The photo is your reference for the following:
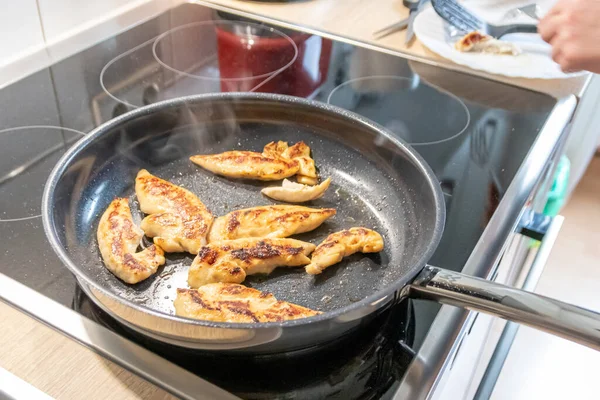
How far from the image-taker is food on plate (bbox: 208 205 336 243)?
728mm

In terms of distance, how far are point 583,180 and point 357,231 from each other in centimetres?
205

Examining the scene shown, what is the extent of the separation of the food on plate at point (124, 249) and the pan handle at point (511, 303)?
291mm

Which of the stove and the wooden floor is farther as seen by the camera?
the wooden floor

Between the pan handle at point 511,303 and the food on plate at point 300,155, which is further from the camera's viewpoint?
the food on plate at point 300,155

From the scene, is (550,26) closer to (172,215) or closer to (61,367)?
(172,215)

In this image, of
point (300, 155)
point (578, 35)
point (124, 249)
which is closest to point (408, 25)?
point (578, 35)

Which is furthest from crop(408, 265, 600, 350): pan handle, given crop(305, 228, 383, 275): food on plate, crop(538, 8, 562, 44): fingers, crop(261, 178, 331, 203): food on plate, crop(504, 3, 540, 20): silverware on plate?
crop(504, 3, 540, 20): silverware on plate

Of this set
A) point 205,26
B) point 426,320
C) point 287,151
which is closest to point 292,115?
point 287,151

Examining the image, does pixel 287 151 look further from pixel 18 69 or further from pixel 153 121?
pixel 18 69

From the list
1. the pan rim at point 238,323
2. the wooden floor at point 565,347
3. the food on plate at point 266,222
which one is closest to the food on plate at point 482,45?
the pan rim at point 238,323

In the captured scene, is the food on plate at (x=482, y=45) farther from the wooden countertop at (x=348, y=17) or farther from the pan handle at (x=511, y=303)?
the pan handle at (x=511, y=303)

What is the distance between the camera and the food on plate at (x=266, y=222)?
28.7 inches

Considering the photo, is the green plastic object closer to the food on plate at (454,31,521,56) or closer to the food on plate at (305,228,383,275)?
the food on plate at (454,31,521,56)

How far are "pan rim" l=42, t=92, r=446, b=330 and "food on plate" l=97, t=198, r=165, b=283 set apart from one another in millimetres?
74
